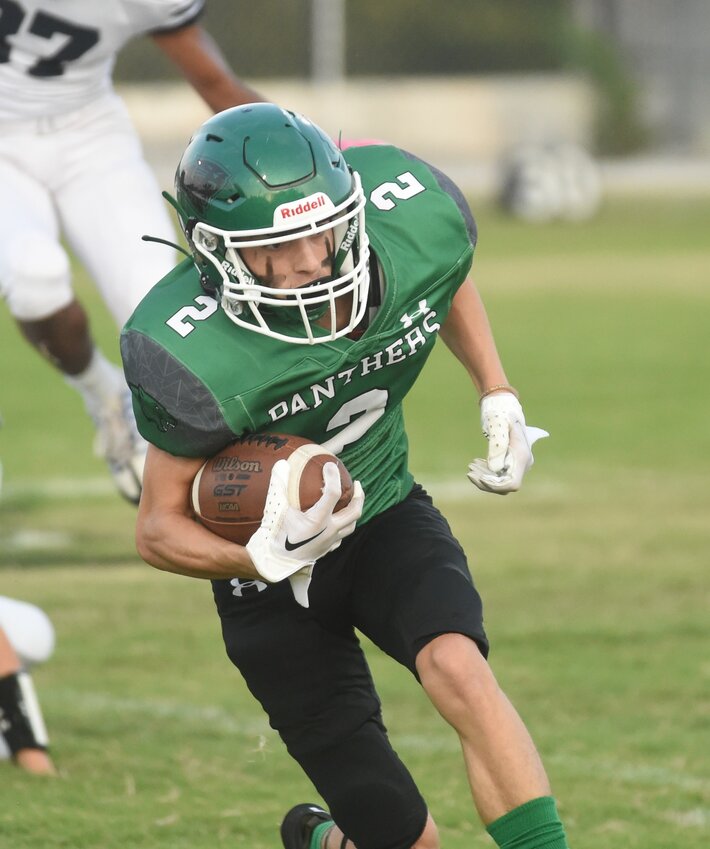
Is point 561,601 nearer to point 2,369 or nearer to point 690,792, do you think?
point 690,792

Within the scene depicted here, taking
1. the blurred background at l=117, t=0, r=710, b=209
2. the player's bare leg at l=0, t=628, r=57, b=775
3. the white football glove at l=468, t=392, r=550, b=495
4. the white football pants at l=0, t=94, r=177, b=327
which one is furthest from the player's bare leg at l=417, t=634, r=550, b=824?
the blurred background at l=117, t=0, r=710, b=209

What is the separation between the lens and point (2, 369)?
13516 millimetres

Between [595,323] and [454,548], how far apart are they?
12.4m

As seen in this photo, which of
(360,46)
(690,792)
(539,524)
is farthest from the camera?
(360,46)

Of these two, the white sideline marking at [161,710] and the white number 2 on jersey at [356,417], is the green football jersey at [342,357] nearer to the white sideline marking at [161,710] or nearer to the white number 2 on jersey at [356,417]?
the white number 2 on jersey at [356,417]

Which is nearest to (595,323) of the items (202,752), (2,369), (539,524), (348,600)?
(2,369)

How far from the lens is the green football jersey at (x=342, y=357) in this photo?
336cm

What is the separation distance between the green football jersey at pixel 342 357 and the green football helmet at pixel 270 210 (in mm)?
61

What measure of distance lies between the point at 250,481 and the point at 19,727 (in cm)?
172

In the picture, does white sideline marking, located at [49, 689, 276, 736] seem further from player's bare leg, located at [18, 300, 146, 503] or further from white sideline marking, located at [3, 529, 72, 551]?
white sideline marking, located at [3, 529, 72, 551]

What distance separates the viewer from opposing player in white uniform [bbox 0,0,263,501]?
17.9 feet

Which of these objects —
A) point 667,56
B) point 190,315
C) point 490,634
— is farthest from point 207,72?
point 667,56

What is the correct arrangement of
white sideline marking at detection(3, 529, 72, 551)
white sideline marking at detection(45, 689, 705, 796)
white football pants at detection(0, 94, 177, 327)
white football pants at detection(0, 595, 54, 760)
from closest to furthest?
white sideline marking at detection(45, 689, 705, 796), white football pants at detection(0, 595, 54, 760), white football pants at detection(0, 94, 177, 327), white sideline marking at detection(3, 529, 72, 551)

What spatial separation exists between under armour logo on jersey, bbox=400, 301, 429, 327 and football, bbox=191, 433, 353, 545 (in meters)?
0.38
